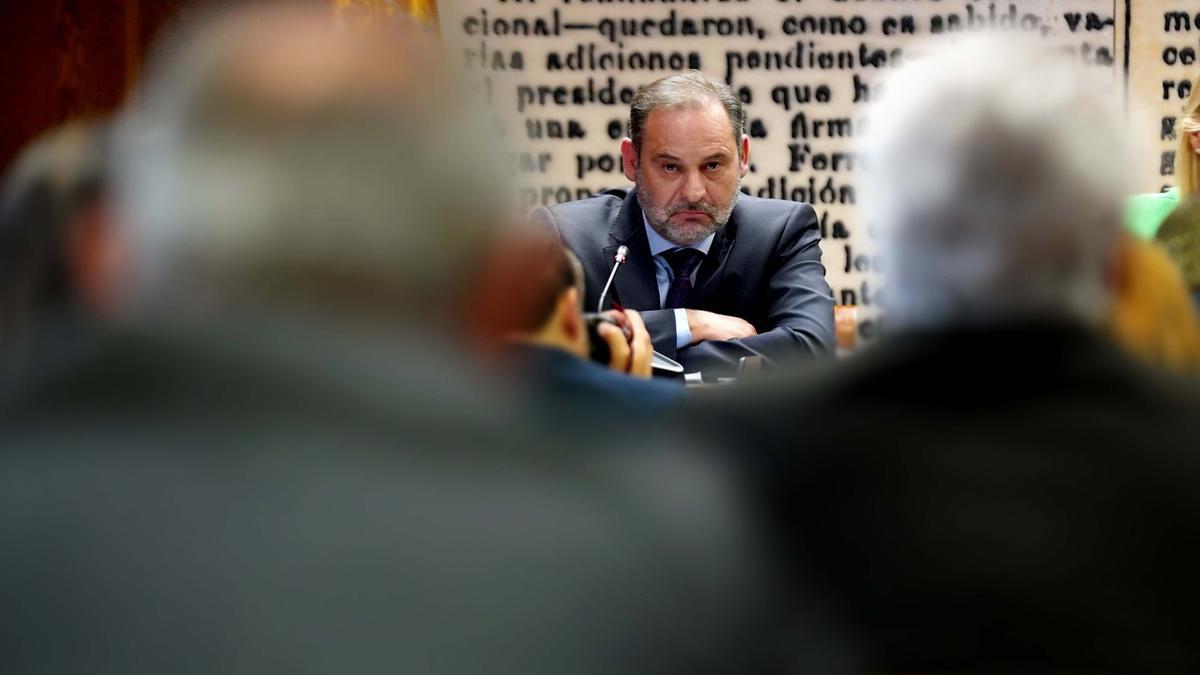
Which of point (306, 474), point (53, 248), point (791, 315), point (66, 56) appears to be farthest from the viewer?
point (66, 56)

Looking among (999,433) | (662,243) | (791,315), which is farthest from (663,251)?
(999,433)

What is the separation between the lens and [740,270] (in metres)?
3.42

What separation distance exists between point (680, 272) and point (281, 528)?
8.83 ft

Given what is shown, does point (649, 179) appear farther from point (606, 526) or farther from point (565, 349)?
point (606, 526)

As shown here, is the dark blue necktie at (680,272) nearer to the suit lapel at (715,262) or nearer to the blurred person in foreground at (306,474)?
the suit lapel at (715,262)

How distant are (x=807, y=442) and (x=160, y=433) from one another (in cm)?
75

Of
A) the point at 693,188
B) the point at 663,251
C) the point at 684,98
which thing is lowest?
the point at 663,251

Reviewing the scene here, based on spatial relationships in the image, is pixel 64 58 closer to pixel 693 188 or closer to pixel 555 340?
pixel 693 188

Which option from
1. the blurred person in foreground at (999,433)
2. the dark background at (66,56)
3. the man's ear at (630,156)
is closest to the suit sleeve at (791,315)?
the man's ear at (630,156)

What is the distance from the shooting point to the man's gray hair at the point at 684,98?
3523 mm

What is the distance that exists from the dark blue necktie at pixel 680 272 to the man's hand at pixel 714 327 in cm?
16

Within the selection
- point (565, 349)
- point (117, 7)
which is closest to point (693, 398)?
point (565, 349)

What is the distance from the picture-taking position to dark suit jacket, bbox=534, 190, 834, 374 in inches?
123

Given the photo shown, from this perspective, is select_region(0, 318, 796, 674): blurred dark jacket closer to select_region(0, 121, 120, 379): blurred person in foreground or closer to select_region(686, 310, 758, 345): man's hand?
select_region(0, 121, 120, 379): blurred person in foreground
